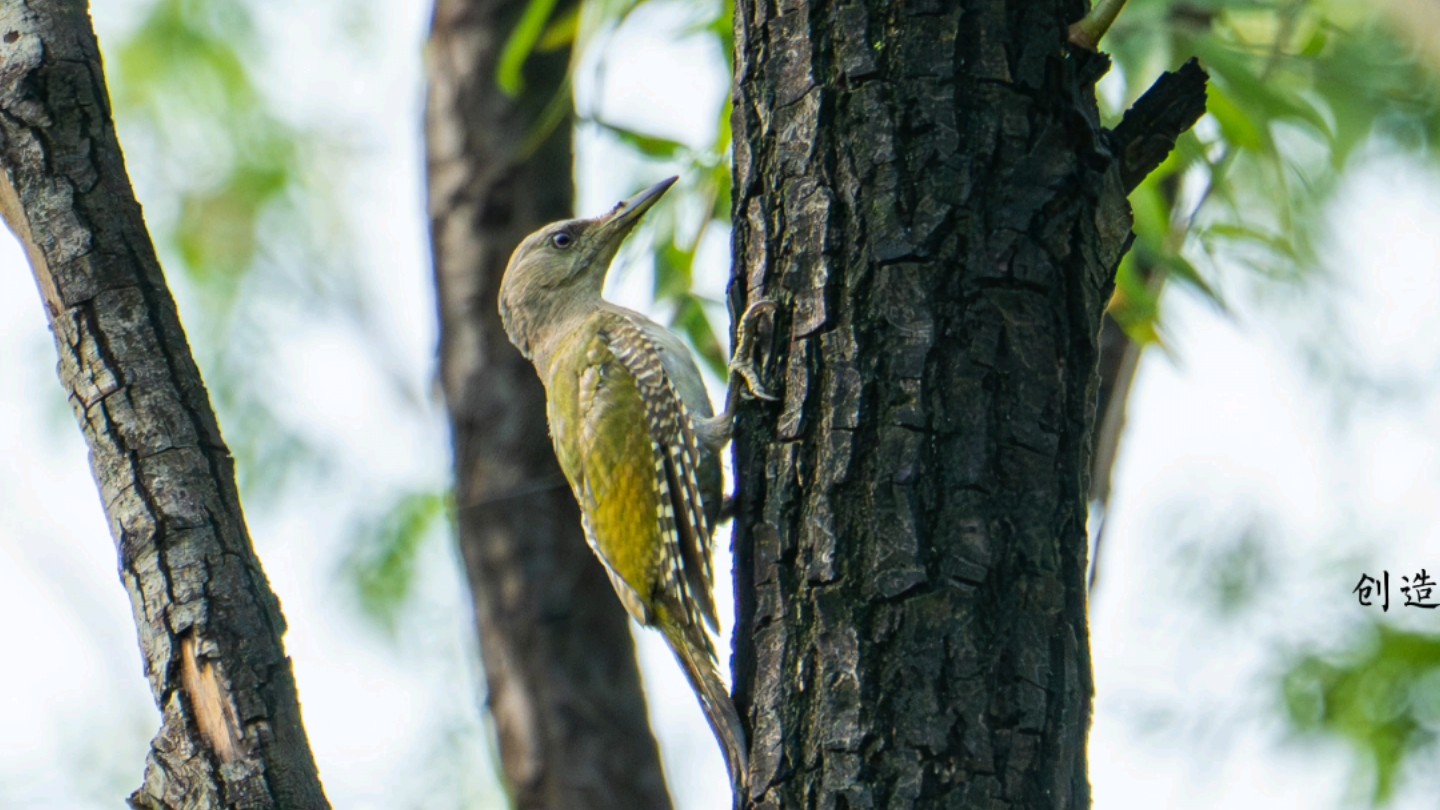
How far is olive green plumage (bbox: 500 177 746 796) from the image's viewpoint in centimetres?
421

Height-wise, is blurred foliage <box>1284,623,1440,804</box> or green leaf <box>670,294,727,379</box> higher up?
green leaf <box>670,294,727,379</box>

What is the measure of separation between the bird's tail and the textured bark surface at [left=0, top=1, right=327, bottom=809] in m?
0.73

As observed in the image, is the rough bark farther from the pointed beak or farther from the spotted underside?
the pointed beak

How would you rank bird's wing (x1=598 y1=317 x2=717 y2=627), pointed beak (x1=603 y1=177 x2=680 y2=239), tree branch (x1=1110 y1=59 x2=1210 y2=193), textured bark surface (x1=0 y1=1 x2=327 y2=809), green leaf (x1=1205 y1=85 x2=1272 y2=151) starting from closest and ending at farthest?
textured bark surface (x1=0 y1=1 x2=327 y2=809) → tree branch (x1=1110 y1=59 x2=1210 y2=193) → bird's wing (x1=598 y1=317 x2=717 y2=627) → green leaf (x1=1205 y1=85 x2=1272 y2=151) → pointed beak (x1=603 y1=177 x2=680 y2=239)

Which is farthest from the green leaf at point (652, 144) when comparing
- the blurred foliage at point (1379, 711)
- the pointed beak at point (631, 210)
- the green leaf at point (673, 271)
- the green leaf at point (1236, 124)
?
the blurred foliage at point (1379, 711)

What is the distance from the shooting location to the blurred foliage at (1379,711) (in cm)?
563

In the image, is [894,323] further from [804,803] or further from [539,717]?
[539,717]

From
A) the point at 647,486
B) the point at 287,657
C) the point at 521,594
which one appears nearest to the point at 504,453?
the point at 521,594

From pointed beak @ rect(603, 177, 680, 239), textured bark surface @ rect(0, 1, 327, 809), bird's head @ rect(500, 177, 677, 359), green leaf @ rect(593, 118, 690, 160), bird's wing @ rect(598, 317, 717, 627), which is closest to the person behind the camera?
textured bark surface @ rect(0, 1, 327, 809)

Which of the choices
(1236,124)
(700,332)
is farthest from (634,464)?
(1236,124)

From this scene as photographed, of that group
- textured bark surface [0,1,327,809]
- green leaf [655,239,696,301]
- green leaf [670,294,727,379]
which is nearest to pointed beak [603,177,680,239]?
green leaf [655,239,696,301]

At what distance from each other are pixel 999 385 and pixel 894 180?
0.42 m

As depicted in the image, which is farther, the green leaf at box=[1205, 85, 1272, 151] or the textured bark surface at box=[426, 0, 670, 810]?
the textured bark surface at box=[426, 0, 670, 810]

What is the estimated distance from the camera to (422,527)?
8320 millimetres
